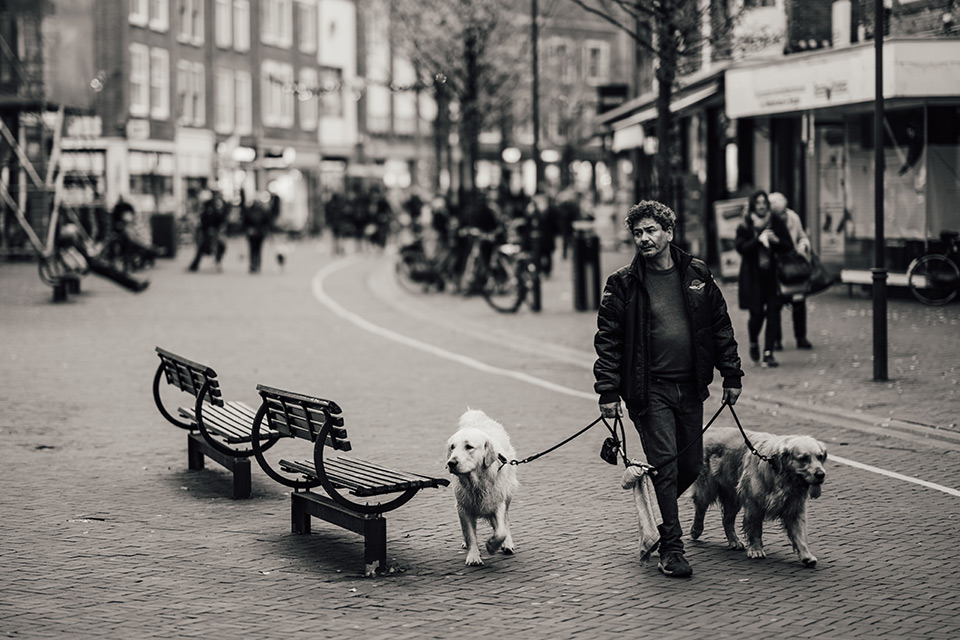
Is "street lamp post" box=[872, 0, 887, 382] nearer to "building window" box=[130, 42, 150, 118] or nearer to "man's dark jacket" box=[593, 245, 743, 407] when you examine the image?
"man's dark jacket" box=[593, 245, 743, 407]

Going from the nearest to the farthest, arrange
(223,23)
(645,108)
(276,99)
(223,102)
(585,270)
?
(585,270), (645,108), (223,23), (223,102), (276,99)

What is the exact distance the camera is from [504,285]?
76.0ft

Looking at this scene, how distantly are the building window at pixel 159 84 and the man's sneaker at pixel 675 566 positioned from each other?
4759cm

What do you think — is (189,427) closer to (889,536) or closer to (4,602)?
(4,602)

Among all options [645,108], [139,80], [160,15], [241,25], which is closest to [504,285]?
[645,108]

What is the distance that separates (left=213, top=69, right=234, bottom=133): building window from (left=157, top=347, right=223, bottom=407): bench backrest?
48.9 metres

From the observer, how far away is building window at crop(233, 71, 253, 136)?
197ft

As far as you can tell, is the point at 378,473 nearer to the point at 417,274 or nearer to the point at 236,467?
the point at 236,467

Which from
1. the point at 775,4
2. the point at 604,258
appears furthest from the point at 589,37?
the point at 775,4

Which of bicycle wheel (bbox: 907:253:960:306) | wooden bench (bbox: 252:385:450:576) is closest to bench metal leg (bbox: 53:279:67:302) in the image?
bicycle wheel (bbox: 907:253:960:306)

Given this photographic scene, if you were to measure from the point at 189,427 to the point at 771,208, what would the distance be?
772cm

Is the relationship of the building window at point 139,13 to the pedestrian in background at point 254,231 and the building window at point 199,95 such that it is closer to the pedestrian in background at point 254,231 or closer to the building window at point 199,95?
the building window at point 199,95

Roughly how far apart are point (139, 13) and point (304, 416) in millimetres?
46480

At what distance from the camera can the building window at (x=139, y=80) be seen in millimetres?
50781
